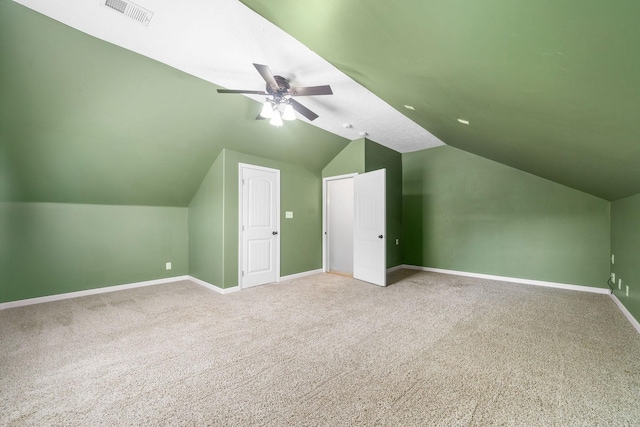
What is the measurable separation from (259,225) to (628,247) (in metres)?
5.16

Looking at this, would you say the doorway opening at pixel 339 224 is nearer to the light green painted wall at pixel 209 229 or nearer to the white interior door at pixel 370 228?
the white interior door at pixel 370 228

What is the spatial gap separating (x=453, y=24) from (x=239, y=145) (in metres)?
3.69

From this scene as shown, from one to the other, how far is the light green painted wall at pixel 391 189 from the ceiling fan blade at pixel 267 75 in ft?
10.2

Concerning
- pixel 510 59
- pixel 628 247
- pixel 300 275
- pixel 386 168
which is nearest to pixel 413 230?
pixel 386 168

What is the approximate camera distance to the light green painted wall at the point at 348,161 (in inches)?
203

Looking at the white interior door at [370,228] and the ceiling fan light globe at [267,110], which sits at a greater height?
the ceiling fan light globe at [267,110]

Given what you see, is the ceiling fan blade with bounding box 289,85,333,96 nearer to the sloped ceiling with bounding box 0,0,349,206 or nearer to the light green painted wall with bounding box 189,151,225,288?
the sloped ceiling with bounding box 0,0,349,206

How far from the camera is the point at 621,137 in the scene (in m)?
1.59

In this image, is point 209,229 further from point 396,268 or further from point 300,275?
point 396,268

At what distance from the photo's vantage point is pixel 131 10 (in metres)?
1.98

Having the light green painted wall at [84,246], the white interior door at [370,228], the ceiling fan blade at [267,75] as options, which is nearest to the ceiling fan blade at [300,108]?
the ceiling fan blade at [267,75]

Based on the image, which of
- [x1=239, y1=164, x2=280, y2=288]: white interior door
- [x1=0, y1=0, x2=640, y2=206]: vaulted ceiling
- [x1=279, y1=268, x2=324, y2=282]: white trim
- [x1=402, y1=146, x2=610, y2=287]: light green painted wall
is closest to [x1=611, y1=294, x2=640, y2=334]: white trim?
[x1=402, y1=146, x2=610, y2=287]: light green painted wall

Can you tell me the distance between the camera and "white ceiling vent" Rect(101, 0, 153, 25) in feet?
6.28

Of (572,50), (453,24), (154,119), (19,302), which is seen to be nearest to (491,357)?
(572,50)
